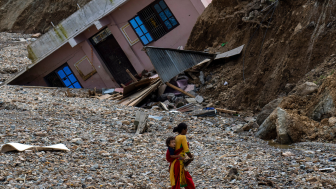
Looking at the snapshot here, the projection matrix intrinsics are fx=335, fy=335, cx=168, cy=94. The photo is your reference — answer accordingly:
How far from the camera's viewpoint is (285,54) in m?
9.23

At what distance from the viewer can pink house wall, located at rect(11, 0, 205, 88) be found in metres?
16.1

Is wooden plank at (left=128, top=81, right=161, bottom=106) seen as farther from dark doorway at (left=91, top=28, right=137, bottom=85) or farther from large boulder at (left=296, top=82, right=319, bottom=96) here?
large boulder at (left=296, top=82, right=319, bottom=96)

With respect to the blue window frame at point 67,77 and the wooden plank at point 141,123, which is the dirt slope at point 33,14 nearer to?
the blue window frame at point 67,77

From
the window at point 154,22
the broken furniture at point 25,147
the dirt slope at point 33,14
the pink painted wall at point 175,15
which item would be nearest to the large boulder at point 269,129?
the broken furniture at point 25,147

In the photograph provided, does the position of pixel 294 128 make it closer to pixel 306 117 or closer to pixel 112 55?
pixel 306 117

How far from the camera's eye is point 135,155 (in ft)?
21.9

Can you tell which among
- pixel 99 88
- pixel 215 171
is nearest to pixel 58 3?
pixel 99 88

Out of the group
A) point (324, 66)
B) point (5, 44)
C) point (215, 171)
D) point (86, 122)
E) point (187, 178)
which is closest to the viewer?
point (187, 178)

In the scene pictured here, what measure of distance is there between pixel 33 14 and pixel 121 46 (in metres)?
16.3

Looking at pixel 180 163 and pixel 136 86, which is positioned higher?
pixel 136 86

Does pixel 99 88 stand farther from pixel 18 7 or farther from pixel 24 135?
pixel 18 7

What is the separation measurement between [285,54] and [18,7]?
27.6 meters

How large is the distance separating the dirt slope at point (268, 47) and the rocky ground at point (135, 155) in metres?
1.12

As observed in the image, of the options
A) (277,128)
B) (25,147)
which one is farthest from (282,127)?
(25,147)
